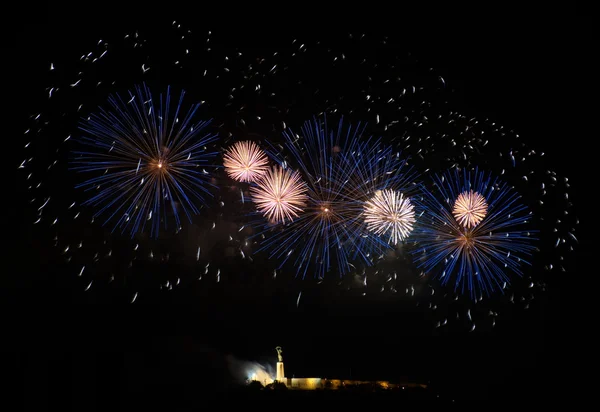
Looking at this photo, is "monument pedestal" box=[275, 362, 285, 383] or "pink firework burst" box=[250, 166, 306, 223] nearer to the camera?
"pink firework burst" box=[250, 166, 306, 223]

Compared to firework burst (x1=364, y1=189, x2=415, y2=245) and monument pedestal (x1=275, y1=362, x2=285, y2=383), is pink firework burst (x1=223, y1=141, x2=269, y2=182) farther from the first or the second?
monument pedestal (x1=275, y1=362, x2=285, y2=383)

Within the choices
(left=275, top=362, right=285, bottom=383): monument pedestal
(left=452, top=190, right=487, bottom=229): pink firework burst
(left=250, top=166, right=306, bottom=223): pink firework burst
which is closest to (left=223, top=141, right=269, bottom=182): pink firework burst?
(left=250, top=166, right=306, bottom=223): pink firework burst

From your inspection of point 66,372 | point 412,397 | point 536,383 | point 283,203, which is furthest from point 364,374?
point 66,372

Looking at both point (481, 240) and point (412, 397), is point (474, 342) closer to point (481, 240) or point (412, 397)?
point (412, 397)

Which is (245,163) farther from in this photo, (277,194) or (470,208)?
(470,208)

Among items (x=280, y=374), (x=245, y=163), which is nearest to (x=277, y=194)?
(x=245, y=163)

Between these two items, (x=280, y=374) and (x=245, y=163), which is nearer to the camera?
(x=245, y=163)

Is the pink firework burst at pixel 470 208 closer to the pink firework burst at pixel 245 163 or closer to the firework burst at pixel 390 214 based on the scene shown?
the firework burst at pixel 390 214
